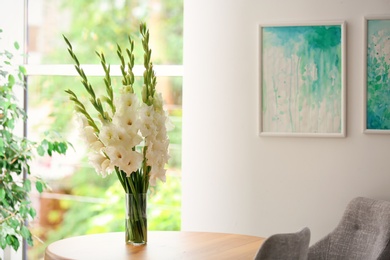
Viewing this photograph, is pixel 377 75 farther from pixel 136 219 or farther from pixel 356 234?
pixel 136 219

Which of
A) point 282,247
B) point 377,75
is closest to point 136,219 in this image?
point 282,247

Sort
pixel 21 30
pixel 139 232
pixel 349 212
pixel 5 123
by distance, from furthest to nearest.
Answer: pixel 21 30 → pixel 5 123 → pixel 349 212 → pixel 139 232

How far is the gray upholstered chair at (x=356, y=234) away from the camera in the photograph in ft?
12.4

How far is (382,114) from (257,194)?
32.7 inches

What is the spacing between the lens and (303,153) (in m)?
4.18

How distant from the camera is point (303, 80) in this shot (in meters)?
4.16

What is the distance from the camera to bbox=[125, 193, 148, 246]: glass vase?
3.30 m

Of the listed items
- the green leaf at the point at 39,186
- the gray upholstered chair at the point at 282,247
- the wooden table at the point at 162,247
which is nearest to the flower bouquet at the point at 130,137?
the wooden table at the point at 162,247

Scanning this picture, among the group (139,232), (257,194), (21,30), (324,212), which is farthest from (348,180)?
(21,30)

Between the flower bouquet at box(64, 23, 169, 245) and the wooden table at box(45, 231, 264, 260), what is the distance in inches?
4.9

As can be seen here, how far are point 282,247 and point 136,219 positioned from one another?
0.87 meters

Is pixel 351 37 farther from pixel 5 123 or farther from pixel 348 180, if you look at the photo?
pixel 5 123

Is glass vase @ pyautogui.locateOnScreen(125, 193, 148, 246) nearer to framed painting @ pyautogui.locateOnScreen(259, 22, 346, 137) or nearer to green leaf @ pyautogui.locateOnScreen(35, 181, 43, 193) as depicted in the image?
framed painting @ pyautogui.locateOnScreen(259, 22, 346, 137)

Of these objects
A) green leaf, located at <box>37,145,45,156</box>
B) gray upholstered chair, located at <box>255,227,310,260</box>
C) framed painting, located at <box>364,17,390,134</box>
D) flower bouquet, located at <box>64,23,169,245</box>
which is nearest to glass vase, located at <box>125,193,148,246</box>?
flower bouquet, located at <box>64,23,169,245</box>
